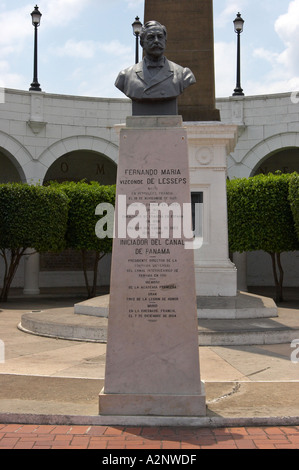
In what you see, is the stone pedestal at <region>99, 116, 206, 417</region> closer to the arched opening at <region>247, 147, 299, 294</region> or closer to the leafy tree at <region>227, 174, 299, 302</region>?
the leafy tree at <region>227, 174, 299, 302</region>

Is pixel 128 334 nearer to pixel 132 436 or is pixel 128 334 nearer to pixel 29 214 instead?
pixel 132 436

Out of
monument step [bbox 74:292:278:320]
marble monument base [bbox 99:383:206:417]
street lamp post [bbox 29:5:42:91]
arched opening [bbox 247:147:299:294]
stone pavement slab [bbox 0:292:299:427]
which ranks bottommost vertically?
stone pavement slab [bbox 0:292:299:427]

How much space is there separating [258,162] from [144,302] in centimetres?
1849

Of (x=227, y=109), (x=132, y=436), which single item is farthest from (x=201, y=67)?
(x=227, y=109)

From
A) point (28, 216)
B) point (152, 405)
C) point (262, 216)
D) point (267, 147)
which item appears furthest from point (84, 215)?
point (152, 405)

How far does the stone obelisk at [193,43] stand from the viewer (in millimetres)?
11367

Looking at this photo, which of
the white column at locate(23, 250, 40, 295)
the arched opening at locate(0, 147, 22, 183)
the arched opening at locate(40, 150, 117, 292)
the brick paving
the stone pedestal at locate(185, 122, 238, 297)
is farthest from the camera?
the arched opening at locate(40, 150, 117, 292)

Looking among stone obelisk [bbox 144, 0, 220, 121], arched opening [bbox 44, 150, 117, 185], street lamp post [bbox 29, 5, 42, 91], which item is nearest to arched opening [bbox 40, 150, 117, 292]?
arched opening [bbox 44, 150, 117, 185]

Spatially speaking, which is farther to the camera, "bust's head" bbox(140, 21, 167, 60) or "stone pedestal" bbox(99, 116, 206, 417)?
"bust's head" bbox(140, 21, 167, 60)

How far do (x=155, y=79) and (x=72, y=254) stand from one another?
2097 centimetres

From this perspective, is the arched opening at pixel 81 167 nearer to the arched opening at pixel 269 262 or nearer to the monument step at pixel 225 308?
the arched opening at pixel 269 262

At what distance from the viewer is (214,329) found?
8695 mm

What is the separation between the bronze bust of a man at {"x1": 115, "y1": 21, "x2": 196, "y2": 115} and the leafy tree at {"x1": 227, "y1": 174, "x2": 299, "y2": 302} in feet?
38.2

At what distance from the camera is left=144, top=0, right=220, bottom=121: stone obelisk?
11367 mm
